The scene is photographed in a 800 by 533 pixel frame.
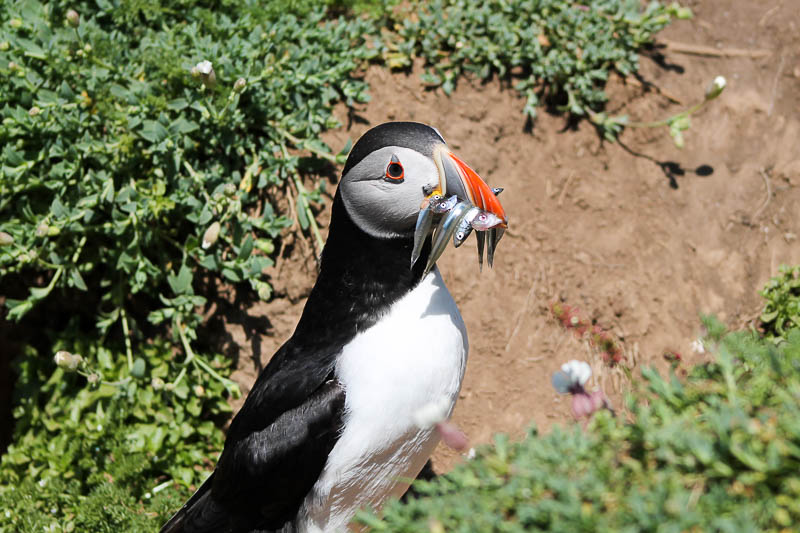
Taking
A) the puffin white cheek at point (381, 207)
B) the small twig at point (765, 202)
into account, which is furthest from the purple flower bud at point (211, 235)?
the small twig at point (765, 202)

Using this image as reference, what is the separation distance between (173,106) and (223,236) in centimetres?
75

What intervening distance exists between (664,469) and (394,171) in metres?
1.55

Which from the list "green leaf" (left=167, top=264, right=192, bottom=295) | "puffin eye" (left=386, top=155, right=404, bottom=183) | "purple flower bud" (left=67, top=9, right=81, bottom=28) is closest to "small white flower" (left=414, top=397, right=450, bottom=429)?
"puffin eye" (left=386, top=155, right=404, bottom=183)

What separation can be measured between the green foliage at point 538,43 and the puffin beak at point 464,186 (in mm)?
2216

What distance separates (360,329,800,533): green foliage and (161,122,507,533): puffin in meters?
1.13

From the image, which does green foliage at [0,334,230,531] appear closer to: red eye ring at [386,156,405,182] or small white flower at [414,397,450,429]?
small white flower at [414,397,450,429]

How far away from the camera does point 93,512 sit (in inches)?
139

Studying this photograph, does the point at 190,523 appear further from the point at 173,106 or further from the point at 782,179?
the point at 782,179

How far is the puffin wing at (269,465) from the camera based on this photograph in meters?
2.74

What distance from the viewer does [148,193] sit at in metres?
3.95

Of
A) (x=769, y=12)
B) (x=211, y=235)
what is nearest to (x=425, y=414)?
(x=211, y=235)

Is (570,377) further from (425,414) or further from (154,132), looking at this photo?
(154,132)

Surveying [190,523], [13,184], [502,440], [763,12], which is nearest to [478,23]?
[763,12]

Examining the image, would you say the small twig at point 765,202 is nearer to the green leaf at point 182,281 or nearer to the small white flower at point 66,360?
the green leaf at point 182,281
